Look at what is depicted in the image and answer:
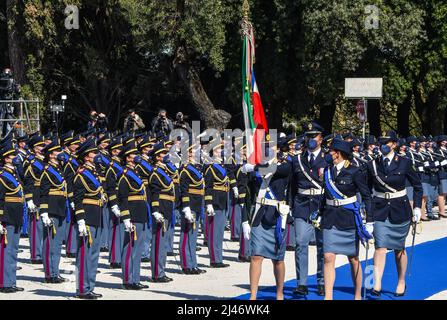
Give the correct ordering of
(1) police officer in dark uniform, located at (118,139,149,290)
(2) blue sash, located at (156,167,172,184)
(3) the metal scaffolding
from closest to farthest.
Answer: (1) police officer in dark uniform, located at (118,139,149,290) < (2) blue sash, located at (156,167,172,184) < (3) the metal scaffolding

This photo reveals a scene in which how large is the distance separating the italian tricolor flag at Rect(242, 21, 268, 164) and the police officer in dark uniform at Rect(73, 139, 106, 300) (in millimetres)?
2039

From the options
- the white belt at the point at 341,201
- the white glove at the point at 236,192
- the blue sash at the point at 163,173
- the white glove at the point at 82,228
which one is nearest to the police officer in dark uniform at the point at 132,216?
the blue sash at the point at 163,173

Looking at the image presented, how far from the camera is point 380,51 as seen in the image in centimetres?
3238

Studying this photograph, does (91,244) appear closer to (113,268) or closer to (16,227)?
(16,227)

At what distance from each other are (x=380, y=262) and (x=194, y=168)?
3985 millimetres

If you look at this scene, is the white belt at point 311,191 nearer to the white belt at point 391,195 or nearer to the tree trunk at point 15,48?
the white belt at point 391,195

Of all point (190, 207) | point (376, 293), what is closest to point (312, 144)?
point (376, 293)

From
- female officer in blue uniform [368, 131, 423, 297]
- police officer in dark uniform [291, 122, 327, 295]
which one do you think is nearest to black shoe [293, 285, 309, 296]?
police officer in dark uniform [291, 122, 327, 295]

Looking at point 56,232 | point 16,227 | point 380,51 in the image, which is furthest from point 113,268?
point 380,51

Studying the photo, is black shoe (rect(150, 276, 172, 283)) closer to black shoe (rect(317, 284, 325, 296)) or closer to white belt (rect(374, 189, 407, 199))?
black shoe (rect(317, 284, 325, 296))

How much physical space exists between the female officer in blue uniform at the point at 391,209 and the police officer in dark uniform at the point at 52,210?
4.42 m

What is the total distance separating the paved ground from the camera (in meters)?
11.2

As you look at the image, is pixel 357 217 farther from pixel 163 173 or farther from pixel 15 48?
pixel 15 48

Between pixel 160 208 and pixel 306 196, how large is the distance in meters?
2.25
